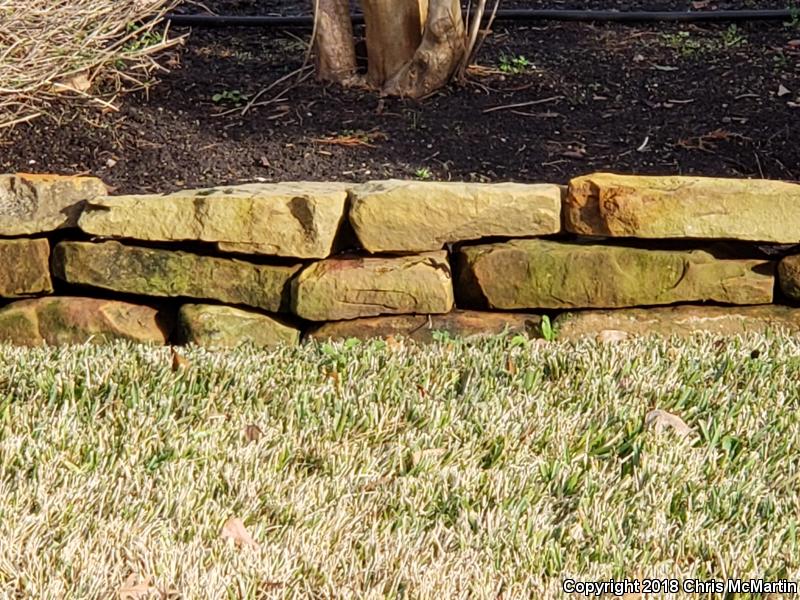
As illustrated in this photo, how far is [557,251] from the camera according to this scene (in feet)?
12.8

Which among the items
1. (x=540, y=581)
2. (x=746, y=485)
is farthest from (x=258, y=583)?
(x=746, y=485)

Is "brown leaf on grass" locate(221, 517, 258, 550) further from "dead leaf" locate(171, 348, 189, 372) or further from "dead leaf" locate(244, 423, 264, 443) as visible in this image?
"dead leaf" locate(171, 348, 189, 372)

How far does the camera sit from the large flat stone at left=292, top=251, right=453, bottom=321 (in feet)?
12.8

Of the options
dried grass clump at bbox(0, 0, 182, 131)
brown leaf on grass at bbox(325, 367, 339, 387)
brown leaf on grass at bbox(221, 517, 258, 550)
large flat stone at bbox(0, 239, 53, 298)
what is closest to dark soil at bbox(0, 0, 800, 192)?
dried grass clump at bbox(0, 0, 182, 131)

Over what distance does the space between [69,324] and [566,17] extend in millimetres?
3596

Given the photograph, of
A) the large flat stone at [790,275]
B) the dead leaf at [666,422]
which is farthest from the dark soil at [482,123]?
the dead leaf at [666,422]

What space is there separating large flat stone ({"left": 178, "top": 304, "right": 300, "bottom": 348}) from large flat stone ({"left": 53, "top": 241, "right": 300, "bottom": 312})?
43mm

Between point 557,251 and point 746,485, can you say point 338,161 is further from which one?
point 746,485

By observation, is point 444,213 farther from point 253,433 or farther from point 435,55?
point 435,55

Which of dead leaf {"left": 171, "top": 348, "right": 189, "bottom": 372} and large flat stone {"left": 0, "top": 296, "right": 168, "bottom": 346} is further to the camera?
large flat stone {"left": 0, "top": 296, "right": 168, "bottom": 346}

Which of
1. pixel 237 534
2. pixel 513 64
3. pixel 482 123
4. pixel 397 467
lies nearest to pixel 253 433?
pixel 397 467

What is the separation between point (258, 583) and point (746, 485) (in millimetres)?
1224

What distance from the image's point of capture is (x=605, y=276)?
3.89 m

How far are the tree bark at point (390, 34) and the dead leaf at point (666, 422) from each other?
2722 millimetres
